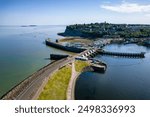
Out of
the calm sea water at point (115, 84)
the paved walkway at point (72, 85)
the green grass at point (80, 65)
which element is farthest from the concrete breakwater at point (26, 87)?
the green grass at point (80, 65)

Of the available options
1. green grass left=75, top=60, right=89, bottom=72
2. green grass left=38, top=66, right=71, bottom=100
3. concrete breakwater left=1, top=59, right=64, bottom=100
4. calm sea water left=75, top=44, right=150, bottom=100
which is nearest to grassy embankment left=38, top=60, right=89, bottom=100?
green grass left=38, top=66, right=71, bottom=100

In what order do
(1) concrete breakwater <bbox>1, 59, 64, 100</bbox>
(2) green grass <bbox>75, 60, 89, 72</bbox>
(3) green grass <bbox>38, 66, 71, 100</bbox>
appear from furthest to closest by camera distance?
(2) green grass <bbox>75, 60, 89, 72</bbox> < (3) green grass <bbox>38, 66, 71, 100</bbox> < (1) concrete breakwater <bbox>1, 59, 64, 100</bbox>

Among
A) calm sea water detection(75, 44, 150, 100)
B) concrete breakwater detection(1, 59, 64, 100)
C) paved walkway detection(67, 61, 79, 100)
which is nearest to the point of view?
concrete breakwater detection(1, 59, 64, 100)

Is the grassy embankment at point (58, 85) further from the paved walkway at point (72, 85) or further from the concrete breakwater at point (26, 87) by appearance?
the concrete breakwater at point (26, 87)

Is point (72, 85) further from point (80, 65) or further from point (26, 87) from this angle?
point (80, 65)

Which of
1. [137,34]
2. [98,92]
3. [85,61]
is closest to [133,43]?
[137,34]

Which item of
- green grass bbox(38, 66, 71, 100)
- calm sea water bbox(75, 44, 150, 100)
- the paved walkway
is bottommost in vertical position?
calm sea water bbox(75, 44, 150, 100)

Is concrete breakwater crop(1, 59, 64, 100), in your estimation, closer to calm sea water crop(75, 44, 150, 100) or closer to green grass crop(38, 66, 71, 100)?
green grass crop(38, 66, 71, 100)

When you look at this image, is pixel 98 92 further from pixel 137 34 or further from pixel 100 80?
pixel 137 34
